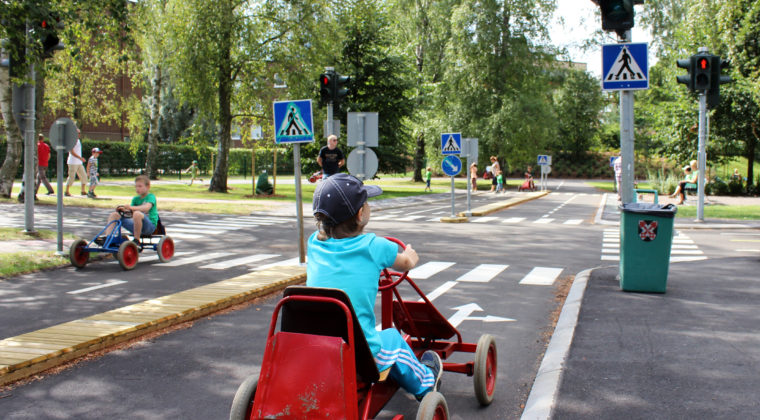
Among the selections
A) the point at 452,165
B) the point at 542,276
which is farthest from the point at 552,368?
the point at 452,165

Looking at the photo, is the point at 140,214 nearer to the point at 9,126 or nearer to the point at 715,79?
the point at 9,126

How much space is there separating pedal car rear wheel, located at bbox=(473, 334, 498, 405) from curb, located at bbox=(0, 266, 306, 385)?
122 inches

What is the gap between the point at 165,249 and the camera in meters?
9.80

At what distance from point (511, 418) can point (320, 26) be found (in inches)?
942

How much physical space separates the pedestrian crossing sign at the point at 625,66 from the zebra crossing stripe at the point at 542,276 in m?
2.68

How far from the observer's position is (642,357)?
466 cm

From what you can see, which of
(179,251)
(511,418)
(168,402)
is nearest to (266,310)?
(168,402)

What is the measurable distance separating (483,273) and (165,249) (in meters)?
4.93

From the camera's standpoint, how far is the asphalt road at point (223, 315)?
4.00m

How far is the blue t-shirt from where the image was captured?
3031 mm

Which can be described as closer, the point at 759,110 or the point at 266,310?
the point at 266,310

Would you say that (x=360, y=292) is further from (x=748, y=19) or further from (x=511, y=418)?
(x=748, y=19)

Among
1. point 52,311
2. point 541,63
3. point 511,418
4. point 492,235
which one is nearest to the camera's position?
point 511,418

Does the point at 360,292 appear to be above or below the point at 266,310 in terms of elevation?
above
